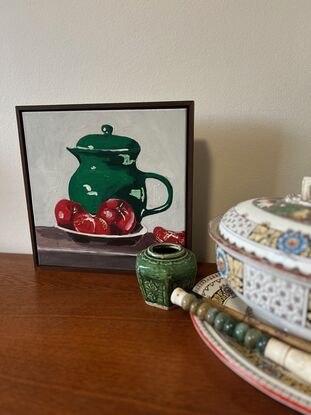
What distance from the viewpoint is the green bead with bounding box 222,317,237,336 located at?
1.26 ft

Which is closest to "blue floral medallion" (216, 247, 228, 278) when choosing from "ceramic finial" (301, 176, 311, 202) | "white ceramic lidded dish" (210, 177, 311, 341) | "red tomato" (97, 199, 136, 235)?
"white ceramic lidded dish" (210, 177, 311, 341)

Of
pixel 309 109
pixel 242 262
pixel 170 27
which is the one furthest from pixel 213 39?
pixel 242 262

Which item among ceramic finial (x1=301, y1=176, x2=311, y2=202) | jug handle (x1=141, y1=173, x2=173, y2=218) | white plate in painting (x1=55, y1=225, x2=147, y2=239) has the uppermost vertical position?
ceramic finial (x1=301, y1=176, x2=311, y2=202)

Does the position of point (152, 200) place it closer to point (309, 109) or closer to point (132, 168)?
point (132, 168)

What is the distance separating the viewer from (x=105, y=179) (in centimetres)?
59

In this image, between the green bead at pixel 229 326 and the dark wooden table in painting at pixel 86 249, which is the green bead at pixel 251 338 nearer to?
the green bead at pixel 229 326

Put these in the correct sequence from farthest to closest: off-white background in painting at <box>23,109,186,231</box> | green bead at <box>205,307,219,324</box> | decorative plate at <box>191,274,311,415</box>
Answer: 1. off-white background in painting at <box>23,109,186,231</box>
2. green bead at <box>205,307,219,324</box>
3. decorative plate at <box>191,274,311,415</box>

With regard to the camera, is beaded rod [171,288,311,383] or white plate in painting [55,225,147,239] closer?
beaded rod [171,288,311,383]

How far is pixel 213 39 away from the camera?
1.86 ft

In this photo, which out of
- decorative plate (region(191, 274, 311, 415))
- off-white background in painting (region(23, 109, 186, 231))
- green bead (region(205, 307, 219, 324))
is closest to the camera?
decorative plate (region(191, 274, 311, 415))

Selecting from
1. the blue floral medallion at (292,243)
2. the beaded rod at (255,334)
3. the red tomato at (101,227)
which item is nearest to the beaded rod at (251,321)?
the beaded rod at (255,334)

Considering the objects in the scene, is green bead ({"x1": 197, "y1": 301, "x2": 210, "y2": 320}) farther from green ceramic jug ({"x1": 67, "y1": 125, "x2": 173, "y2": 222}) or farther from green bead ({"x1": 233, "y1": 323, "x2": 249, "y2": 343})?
green ceramic jug ({"x1": 67, "y1": 125, "x2": 173, "y2": 222})

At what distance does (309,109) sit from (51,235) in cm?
52

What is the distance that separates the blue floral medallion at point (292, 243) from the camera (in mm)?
314
